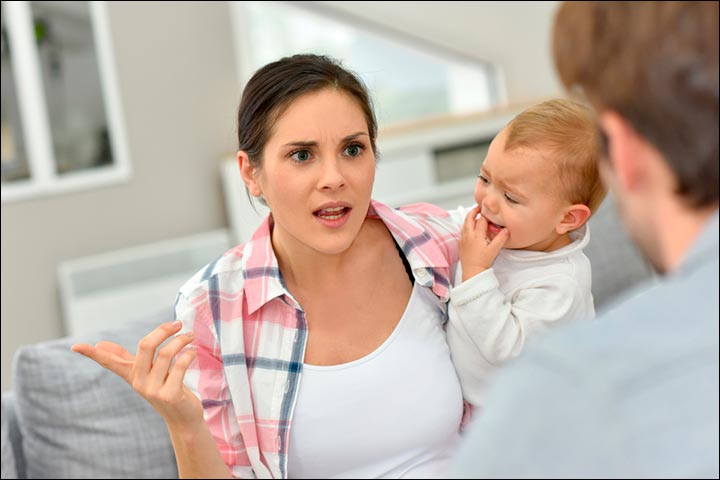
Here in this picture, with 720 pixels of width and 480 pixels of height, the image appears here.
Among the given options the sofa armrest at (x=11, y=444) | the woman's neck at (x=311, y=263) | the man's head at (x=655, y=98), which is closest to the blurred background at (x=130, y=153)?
the sofa armrest at (x=11, y=444)

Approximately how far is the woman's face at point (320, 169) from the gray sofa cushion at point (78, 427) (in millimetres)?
598

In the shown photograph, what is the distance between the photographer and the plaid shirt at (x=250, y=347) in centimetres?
124

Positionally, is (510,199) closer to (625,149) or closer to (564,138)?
(564,138)

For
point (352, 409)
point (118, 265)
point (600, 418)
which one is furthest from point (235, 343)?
point (118, 265)

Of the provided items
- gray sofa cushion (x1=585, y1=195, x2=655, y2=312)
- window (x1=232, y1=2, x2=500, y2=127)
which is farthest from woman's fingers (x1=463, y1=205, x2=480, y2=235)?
window (x1=232, y1=2, x2=500, y2=127)

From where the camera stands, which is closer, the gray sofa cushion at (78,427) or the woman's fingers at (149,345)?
the woman's fingers at (149,345)

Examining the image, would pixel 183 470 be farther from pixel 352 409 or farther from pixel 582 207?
pixel 582 207

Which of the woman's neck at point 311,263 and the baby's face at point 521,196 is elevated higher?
the baby's face at point 521,196

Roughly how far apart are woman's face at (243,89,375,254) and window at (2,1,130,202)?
82.7 inches

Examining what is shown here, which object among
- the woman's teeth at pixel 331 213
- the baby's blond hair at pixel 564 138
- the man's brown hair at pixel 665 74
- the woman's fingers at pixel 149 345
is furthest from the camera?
the woman's teeth at pixel 331 213

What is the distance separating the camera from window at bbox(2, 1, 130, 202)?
10.1 feet

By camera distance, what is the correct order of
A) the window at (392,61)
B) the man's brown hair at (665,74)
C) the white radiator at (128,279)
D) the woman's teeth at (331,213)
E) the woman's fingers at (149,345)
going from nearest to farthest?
the man's brown hair at (665,74) < the woman's fingers at (149,345) < the woman's teeth at (331,213) < the white radiator at (128,279) < the window at (392,61)

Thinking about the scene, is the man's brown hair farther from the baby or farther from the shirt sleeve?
the shirt sleeve

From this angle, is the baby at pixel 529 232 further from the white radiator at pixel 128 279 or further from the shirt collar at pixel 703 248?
the white radiator at pixel 128 279
